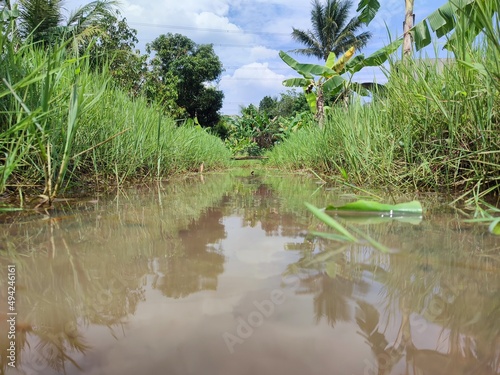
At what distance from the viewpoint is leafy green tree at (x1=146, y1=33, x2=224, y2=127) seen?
1917 cm

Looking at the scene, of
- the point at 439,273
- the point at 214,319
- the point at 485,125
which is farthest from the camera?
the point at 485,125

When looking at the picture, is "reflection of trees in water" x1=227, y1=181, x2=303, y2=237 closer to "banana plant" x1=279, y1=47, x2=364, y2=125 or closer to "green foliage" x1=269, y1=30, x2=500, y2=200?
"green foliage" x1=269, y1=30, x2=500, y2=200

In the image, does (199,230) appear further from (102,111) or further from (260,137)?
(260,137)

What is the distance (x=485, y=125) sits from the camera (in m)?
1.53

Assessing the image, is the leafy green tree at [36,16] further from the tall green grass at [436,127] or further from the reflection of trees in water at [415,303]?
the reflection of trees in water at [415,303]

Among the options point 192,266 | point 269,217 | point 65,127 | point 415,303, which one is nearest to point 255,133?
point 65,127

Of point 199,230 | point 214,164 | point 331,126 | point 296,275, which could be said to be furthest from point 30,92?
point 214,164

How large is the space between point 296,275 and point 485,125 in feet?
4.69

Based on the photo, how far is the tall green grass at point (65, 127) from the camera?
51.4 inches

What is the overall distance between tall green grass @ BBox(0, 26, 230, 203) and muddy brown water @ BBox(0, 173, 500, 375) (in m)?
0.56

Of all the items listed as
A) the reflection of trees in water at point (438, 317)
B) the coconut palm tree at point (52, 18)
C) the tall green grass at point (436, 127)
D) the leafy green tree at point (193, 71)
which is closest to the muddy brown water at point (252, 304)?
the reflection of trees in water at point (438, 317)

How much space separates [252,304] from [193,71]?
2011 centimetres

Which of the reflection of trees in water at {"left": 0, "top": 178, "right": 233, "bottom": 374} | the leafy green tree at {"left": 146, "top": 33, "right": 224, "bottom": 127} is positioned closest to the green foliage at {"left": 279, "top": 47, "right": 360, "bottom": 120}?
the reflection of trees in water at {"left": 0, "top": 178, "right": 233, "bottom": 374}

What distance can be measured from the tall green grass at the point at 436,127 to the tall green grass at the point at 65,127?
1.26m
